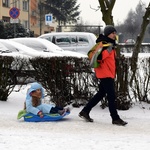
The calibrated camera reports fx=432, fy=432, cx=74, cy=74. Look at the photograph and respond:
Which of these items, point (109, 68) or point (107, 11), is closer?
point (109, 68)

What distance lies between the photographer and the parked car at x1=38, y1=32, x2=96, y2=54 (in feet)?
74.1

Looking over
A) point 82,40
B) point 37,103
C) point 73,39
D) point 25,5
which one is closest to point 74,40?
point 73,39

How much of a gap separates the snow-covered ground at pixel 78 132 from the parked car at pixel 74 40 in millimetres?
14424

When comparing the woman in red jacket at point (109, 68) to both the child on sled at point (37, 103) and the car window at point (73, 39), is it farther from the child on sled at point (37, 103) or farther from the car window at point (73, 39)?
the car window at point (73, 39)

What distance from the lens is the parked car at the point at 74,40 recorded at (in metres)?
22.6

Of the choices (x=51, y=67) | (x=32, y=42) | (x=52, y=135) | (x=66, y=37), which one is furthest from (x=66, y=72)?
(x=66, y=37)

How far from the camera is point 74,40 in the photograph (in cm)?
2309

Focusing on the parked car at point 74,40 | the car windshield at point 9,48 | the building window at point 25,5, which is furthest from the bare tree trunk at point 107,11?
the building window at point 25,5

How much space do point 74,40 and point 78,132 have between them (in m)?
16.9

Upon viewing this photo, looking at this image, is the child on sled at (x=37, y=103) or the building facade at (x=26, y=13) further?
the building facade at (x=26, y=13)

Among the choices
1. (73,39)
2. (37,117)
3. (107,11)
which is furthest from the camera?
(73,39)

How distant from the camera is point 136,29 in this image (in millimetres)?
87375

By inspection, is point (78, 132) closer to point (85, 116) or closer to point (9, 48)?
point (85, 116)

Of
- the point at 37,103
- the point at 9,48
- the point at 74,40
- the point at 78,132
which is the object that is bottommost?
the point at 78,132
